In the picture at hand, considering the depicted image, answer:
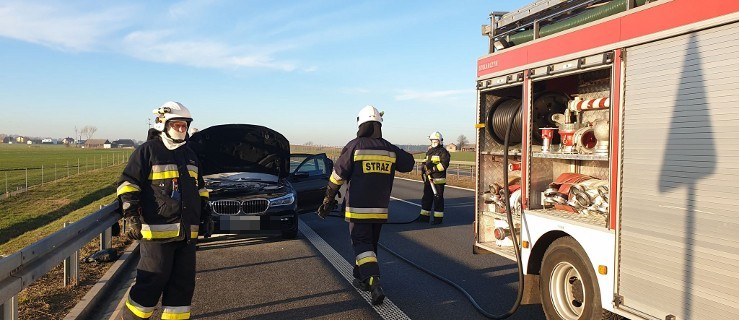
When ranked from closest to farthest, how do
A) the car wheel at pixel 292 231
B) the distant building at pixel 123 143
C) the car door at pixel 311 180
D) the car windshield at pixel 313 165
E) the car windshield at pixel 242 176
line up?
the car wheel at pixel 292 231 → the car windshield at pixel 242 176 → the car door at pixel 311 180 → the car windshield at pixel 313 165 → the distant building at pixel 123 143

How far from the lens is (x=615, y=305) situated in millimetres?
3812

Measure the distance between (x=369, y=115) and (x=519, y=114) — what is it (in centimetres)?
153

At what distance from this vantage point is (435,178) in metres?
11.2

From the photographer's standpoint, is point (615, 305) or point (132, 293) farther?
point (132, 293)

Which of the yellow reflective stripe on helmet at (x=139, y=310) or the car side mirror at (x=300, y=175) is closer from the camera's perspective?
the yellow reflective stripe on helmet at (x=139, y=310)

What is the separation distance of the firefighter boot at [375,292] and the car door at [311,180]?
181 inches

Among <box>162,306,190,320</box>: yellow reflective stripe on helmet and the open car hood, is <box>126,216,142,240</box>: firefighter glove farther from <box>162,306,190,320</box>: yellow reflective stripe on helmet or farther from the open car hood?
the open car hood

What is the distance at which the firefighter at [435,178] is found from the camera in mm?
11047

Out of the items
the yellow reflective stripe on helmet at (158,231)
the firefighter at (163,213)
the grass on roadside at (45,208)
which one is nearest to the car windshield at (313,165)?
the grass on roadside at (45,208)

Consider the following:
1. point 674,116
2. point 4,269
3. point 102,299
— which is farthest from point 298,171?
point 674,116

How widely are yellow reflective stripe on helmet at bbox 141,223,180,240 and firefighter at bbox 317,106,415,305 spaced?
75.2 inches

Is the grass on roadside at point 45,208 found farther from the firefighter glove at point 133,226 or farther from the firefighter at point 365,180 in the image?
the firefighter at point 365,180

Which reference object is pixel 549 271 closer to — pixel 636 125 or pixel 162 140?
pixel 636 125

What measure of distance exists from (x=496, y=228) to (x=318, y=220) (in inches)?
253
